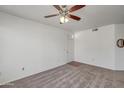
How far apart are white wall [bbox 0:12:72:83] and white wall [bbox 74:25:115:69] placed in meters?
2.14

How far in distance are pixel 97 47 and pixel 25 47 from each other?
4.01 m

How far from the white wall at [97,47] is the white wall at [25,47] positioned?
2137 mm

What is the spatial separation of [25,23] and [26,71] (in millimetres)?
1940

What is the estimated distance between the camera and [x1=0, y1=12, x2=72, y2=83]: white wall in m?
3.04

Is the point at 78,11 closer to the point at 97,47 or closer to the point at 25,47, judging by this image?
the point at 25,47

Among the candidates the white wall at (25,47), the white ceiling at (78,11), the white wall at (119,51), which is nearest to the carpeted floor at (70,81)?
the white wall at (25,47)

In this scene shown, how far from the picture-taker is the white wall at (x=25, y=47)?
304cm

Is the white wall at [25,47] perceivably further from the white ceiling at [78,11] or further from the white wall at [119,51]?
the white wall at [119,51]

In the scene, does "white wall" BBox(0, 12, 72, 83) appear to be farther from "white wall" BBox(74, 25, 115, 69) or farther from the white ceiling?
"white wall" BBox(74, 25, 115, 69)

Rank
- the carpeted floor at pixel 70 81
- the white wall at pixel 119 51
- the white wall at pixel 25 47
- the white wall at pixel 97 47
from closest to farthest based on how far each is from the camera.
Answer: the carpeted floor at pixel 70 81
the white wall at pixel 25 47
the white wall at pixel 119 51
the white wall at pixel 97 47

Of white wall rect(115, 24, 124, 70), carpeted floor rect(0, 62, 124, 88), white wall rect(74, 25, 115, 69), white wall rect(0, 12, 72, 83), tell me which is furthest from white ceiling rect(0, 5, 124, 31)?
carpeted floor rect(0, 62, 124, 88)

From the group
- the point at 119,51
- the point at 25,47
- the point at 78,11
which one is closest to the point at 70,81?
the point at 25,47
